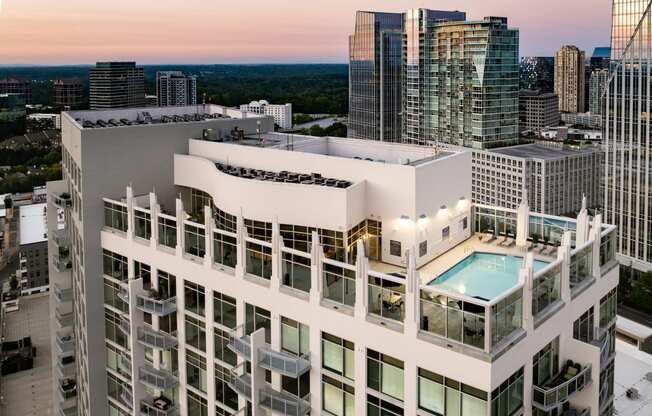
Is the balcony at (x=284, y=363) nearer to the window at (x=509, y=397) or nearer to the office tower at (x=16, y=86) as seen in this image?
the window at (x=509, y=397)

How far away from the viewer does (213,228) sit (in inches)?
1027

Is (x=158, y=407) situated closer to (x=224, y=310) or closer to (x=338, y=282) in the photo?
(x=224, y=310)

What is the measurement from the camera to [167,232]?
2892 centimetres

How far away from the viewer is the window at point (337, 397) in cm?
Answer: 2217

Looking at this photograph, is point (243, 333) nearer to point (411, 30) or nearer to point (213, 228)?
point (213, 228)

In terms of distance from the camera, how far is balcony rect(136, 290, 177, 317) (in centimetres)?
2834

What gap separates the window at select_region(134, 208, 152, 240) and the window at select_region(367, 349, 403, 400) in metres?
13.4

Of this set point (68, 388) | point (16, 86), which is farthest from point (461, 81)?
point (68, 388)

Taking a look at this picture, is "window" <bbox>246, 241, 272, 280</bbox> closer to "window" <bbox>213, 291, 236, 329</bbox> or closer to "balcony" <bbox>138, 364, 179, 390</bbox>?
"window" <bbox>213, 291, 236, 329</bbox>

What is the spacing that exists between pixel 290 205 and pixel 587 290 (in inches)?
462

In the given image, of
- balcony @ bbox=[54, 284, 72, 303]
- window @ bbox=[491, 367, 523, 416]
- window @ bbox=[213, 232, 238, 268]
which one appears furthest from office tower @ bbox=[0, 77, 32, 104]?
window @ bbox=[491, 367, 523, 416]

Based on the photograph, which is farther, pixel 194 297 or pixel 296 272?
pixel 194 297

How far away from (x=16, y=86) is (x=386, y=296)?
198991 mm

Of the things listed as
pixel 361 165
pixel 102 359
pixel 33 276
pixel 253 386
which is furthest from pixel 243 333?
pixel 33 276
